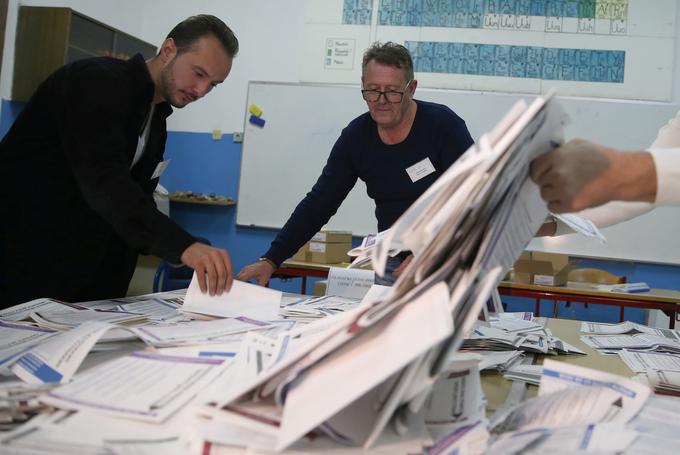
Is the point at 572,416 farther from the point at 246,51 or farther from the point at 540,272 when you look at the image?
the point at 246,51

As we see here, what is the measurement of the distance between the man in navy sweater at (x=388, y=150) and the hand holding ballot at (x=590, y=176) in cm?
120

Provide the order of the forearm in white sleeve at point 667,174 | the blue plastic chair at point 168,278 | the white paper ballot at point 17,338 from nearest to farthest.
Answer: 1. the forearm in white sleeve at point 667,174
2. the white paper ballot at point 17,338
3. the blue plastic chair at point 168,278

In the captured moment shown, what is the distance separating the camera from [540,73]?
4.47 metres

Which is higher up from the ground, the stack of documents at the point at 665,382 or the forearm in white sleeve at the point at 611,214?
the forearm in white sleeve at the point at 611,214

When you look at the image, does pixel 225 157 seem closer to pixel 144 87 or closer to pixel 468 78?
pixel 468 78

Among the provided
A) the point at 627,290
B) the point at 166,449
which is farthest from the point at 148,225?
the point at 627,290

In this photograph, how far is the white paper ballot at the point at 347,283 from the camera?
6.17ft

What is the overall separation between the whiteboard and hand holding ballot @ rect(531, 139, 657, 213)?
12.2ft

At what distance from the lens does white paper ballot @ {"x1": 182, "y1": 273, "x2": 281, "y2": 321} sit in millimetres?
1213

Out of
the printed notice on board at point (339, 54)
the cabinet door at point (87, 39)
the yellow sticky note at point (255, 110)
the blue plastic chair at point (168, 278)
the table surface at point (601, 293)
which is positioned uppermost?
the printed notice on board at point (339, 54)

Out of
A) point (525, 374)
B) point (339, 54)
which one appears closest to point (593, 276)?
point (339, 54)

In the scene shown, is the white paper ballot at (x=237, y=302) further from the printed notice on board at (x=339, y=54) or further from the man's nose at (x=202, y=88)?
the printed notice on board at (x=339, y=54)

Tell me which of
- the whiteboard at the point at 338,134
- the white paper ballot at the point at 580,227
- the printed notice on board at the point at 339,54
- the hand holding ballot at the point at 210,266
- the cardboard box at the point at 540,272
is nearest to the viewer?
the white paper ballot at the point at 580,227

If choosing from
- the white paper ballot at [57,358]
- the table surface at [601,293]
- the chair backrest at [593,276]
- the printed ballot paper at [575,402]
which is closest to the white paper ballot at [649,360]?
the printed ballot paper at [575,402]
